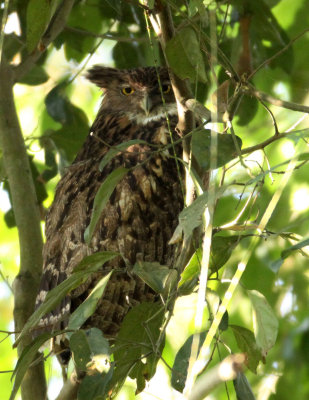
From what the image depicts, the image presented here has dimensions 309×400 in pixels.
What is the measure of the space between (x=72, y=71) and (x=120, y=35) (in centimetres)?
22

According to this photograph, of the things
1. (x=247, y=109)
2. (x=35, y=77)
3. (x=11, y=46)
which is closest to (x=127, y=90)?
(x=35, y=77)

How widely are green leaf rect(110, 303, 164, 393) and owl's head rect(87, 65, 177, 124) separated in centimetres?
118

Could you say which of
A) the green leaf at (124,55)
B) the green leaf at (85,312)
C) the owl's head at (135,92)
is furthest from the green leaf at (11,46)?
the green leaf at (85,312)

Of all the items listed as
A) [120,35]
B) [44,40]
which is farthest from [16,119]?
[120,35]

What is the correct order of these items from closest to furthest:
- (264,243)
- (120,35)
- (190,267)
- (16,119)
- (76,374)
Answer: (190,267) → (76,374) → (264,243) → (16,119) → (120,35)

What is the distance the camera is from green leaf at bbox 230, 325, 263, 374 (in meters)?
1.44

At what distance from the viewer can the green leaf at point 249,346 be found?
1441mm

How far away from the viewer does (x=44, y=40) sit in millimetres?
2170

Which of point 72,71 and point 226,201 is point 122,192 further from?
point 72,71

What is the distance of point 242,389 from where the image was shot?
1.26m

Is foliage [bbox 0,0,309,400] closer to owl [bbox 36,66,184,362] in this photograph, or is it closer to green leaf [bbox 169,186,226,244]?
green leaf [bbox 169,186,226,244]

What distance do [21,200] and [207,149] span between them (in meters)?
1.03

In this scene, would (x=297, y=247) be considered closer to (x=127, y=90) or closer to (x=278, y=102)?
(x=278, y=102)

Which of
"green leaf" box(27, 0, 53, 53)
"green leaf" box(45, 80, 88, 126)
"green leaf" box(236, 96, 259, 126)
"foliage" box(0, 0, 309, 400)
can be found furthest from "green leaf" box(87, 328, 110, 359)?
"green leaf" box(45, 80, 88, 126)
